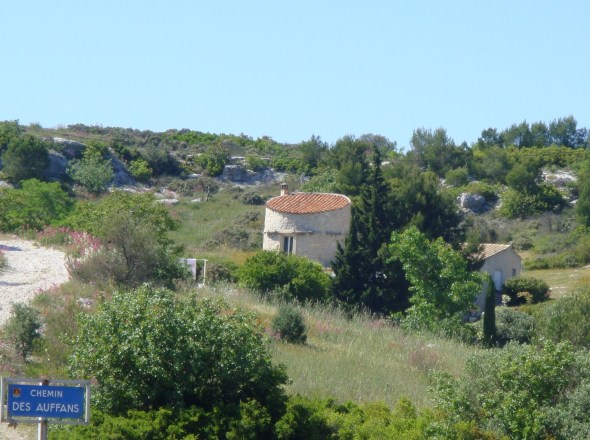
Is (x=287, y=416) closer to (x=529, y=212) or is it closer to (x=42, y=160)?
(x=42, y=160)

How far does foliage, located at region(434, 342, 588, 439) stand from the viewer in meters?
16.5

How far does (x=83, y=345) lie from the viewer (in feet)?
55.0

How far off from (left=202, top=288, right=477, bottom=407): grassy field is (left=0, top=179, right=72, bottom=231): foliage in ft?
38.7

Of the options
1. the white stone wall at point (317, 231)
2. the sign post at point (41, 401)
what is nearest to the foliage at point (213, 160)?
the white stone wall at point (317, 231)

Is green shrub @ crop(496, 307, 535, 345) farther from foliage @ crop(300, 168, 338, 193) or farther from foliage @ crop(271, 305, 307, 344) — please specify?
foliage @ crop(300, 168, 338, 193)

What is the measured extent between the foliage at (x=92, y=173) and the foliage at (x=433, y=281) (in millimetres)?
28378

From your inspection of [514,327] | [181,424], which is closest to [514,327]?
[514,327]

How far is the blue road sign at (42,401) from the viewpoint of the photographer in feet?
31.4

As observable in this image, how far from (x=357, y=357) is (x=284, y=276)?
990 cm

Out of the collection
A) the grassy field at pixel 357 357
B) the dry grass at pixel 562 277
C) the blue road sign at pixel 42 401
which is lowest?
the dry grass at pixel 562 277

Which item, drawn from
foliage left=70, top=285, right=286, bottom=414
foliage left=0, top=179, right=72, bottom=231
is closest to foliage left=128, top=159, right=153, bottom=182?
foliage left=0, top=179, right=72, bottom=231

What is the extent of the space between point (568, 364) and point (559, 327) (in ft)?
41.6

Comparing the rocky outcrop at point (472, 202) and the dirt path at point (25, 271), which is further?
the rocky outcrop at point (472, 202)

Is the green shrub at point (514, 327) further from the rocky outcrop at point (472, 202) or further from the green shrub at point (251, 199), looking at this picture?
the rocky outcrop at point (472, 202)
